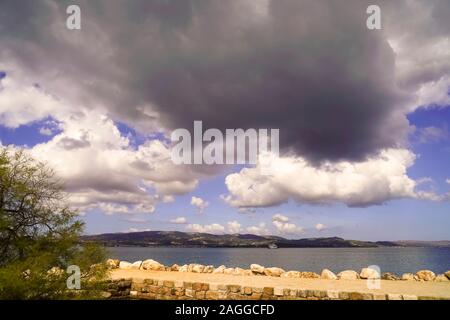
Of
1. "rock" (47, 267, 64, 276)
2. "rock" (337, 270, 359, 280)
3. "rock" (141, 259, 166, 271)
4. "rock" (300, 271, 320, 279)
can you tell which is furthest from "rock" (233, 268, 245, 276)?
"rock" (47, 267, 64, 276)

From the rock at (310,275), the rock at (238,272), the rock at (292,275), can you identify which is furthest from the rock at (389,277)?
the rock at (238,272)

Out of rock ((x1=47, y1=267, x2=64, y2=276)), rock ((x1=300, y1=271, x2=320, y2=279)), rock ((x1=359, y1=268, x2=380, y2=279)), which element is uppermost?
rock ((x1=47, y1=267, x2=64, y2=276))

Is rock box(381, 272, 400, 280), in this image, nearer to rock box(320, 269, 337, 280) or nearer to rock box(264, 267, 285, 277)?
rock box(320, 269, 337, 280)

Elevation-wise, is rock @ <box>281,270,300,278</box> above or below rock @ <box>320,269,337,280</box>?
below

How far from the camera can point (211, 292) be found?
53.8 ft

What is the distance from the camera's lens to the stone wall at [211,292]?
13737 millimetres

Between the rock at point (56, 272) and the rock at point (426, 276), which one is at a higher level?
the rock at point (56, 272)

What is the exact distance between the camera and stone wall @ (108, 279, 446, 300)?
13.7 m

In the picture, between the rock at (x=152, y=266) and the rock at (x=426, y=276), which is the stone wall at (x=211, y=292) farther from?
the rock at (x=426, y=276)
